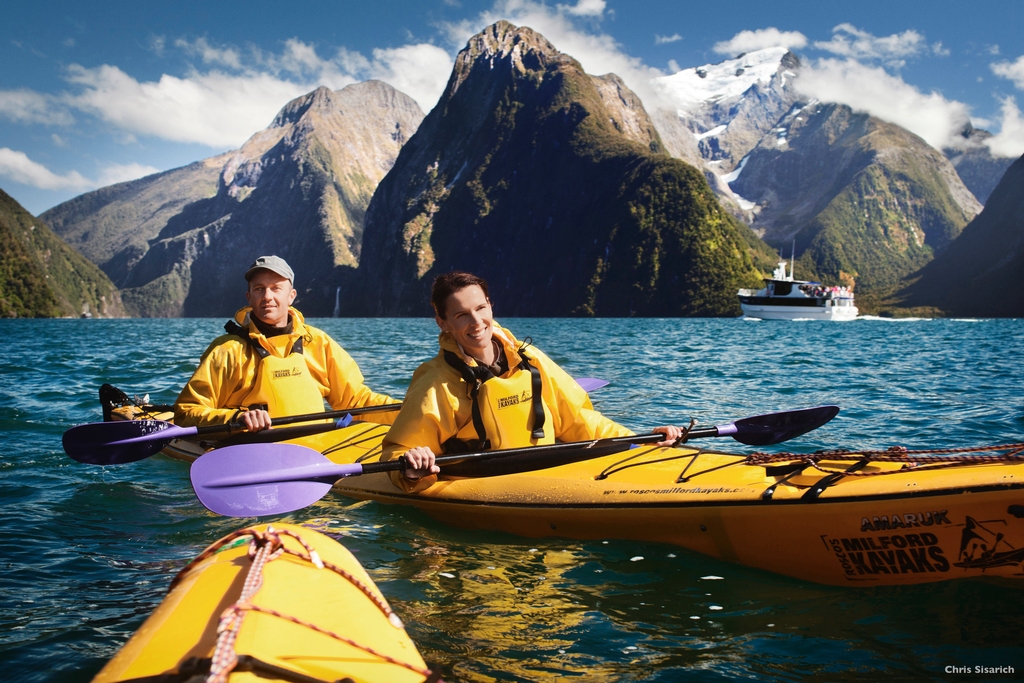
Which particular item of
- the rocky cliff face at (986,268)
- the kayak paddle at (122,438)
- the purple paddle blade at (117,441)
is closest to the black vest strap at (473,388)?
the kayak paddle at (122,438)

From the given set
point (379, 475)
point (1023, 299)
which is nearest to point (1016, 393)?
point (379, 475)

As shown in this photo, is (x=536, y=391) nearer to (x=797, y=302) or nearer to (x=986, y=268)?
(x=797, y=302)

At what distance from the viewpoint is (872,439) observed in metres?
8.20

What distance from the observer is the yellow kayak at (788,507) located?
11.5 feet

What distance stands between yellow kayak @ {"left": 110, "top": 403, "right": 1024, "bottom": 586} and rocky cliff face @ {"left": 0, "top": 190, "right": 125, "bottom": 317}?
11298cm

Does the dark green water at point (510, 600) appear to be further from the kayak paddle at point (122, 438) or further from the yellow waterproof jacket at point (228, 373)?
the yellow waterproof jacket at point (228, 373)

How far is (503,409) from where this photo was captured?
15.5ft

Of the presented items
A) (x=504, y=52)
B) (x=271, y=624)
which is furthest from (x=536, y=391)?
(x=504, y=52)

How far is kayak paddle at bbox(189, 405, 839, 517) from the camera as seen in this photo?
4.37 m

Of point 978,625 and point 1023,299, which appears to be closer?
point 978,625

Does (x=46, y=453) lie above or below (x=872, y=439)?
below

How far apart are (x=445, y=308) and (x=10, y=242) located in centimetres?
12749

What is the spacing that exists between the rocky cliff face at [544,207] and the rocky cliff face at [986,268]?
35.3 meters

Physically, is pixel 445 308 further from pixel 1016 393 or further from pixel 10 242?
pixel 10 242
